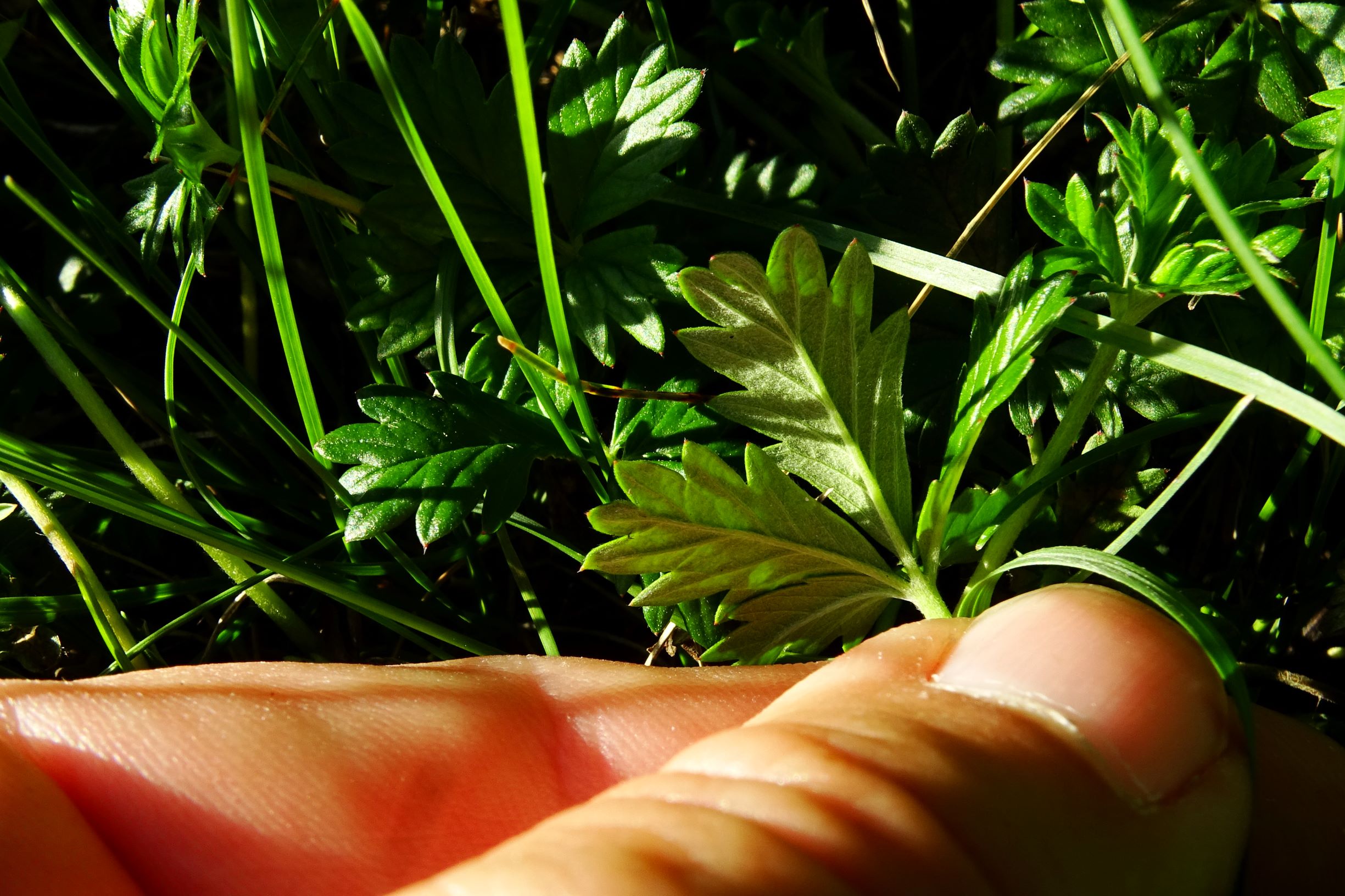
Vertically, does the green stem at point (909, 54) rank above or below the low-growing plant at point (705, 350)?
above

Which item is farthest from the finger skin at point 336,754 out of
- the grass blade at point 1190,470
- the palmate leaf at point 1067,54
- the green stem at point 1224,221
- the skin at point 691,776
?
the palmate leaf at point 1067,54

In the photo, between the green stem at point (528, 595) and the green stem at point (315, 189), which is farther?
the green stem at point (528, 595)

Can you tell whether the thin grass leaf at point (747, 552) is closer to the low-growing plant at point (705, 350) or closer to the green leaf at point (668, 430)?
the low-growing plant at point (705, 350)

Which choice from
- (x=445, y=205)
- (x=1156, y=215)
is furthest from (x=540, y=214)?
(x=1156, y=215)

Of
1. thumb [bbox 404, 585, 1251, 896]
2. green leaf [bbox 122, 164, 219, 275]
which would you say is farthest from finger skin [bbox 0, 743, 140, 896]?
green leaf [bbox 122, 164, 219, 275]

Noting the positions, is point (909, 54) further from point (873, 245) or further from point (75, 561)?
Result: point (75, 561)
